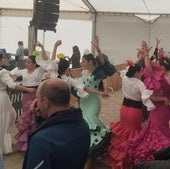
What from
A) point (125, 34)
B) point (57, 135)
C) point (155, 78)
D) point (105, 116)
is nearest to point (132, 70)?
point (155, 78)

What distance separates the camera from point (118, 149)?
441 cm

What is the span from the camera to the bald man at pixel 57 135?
5.98 ft

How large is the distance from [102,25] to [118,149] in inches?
440

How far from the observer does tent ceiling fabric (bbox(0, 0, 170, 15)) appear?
13.0m

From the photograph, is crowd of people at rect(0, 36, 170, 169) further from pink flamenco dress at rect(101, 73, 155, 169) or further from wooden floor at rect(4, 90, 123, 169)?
wooden floor at rect(4, 90, 123, 169)

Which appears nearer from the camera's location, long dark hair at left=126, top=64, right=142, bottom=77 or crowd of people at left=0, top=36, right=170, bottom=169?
crowd of people at left=0, top=36, right=170, bottom=169

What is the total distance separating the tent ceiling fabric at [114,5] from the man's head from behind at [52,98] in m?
11.0

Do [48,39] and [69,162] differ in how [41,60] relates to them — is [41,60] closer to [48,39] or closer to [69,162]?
[69,162]

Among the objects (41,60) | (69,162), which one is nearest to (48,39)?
(41,60)

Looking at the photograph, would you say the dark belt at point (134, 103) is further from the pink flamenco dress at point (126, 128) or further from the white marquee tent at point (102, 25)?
the white marquee tent at point (102, 25)

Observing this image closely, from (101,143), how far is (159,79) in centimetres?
96

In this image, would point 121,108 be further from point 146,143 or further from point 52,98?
point 52,98

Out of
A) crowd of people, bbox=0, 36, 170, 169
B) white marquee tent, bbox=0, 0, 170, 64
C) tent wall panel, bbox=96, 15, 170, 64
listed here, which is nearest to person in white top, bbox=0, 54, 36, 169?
crowd of people, bbox=0, 36, 170, 169

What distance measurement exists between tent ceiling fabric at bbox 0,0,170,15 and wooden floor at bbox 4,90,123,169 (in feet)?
11.3
